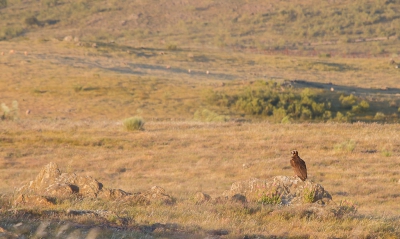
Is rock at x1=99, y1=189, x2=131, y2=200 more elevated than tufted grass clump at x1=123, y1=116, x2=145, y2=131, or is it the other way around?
rock at x1=99, y1=189, x2=131, y2=200

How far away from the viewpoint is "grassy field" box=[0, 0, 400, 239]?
9102 mm

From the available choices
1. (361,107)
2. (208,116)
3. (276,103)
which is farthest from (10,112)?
(361,107)

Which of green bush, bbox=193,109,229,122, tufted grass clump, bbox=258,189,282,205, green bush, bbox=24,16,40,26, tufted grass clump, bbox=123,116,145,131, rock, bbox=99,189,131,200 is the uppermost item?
green bush, bbox=24,16,40,26

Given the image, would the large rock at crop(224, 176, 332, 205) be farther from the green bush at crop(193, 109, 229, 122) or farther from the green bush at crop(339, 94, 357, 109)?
the green bush at crop(339, 94, 357, 109)

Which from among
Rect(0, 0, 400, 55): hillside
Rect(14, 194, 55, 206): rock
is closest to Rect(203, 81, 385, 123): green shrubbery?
Rect(14, 194, 55, 206): rock

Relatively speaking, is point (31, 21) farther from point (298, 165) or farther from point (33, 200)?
point (33, 200)

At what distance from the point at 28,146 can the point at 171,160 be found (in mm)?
5696

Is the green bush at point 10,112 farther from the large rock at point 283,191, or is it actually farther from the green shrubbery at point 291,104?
the large rock at point 283,191

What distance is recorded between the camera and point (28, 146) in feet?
78.4

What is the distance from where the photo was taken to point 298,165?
36.0 ft

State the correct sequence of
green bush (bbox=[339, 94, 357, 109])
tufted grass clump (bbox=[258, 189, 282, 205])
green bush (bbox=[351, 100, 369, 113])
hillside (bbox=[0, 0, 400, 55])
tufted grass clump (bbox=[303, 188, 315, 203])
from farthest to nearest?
hillside (bbox=[0, 0, 400, 55])
green bush (bbox=[339, 94, 357, 109])
green bush (bbox=[351, 100, 369, 113])
tufted grass clump (bbox=[258, 189, 282, 205])
tufted grass clump (bbox=[303, 188, 315, 203])

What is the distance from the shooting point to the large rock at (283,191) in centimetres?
1109

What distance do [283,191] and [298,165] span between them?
0.79 metres

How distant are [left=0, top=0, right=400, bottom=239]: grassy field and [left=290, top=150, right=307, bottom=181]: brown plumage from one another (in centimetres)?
73
